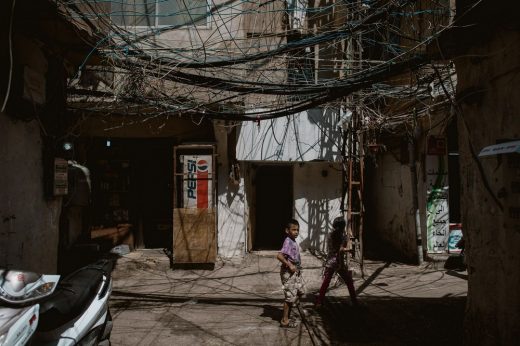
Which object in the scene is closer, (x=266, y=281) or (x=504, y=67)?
(x=504, y=67)

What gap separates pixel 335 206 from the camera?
11539mm

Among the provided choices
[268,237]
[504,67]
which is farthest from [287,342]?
[268,237]

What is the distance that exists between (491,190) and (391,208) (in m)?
8.16

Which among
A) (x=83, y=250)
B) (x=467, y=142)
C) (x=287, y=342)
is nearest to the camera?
(x=467, y=142)

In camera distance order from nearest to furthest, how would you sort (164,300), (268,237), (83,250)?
(164,300)
(83,250)
(268,237)

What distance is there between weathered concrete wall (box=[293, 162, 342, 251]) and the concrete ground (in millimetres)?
1436

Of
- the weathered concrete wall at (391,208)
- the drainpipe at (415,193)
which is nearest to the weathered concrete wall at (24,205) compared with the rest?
the drainpipe at (415,193)

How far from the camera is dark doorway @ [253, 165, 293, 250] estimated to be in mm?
12867

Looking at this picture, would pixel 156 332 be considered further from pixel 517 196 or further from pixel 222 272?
pixel 517 196

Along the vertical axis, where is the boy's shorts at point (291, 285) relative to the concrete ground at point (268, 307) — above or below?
above

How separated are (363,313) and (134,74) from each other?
5.21 meters

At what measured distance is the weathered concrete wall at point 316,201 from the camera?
1154 centimetres

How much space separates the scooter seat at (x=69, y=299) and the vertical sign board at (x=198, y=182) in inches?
233

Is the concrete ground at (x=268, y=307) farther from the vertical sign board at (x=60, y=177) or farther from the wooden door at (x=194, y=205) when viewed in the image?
the vertical sign board at (x=60, y=177)
